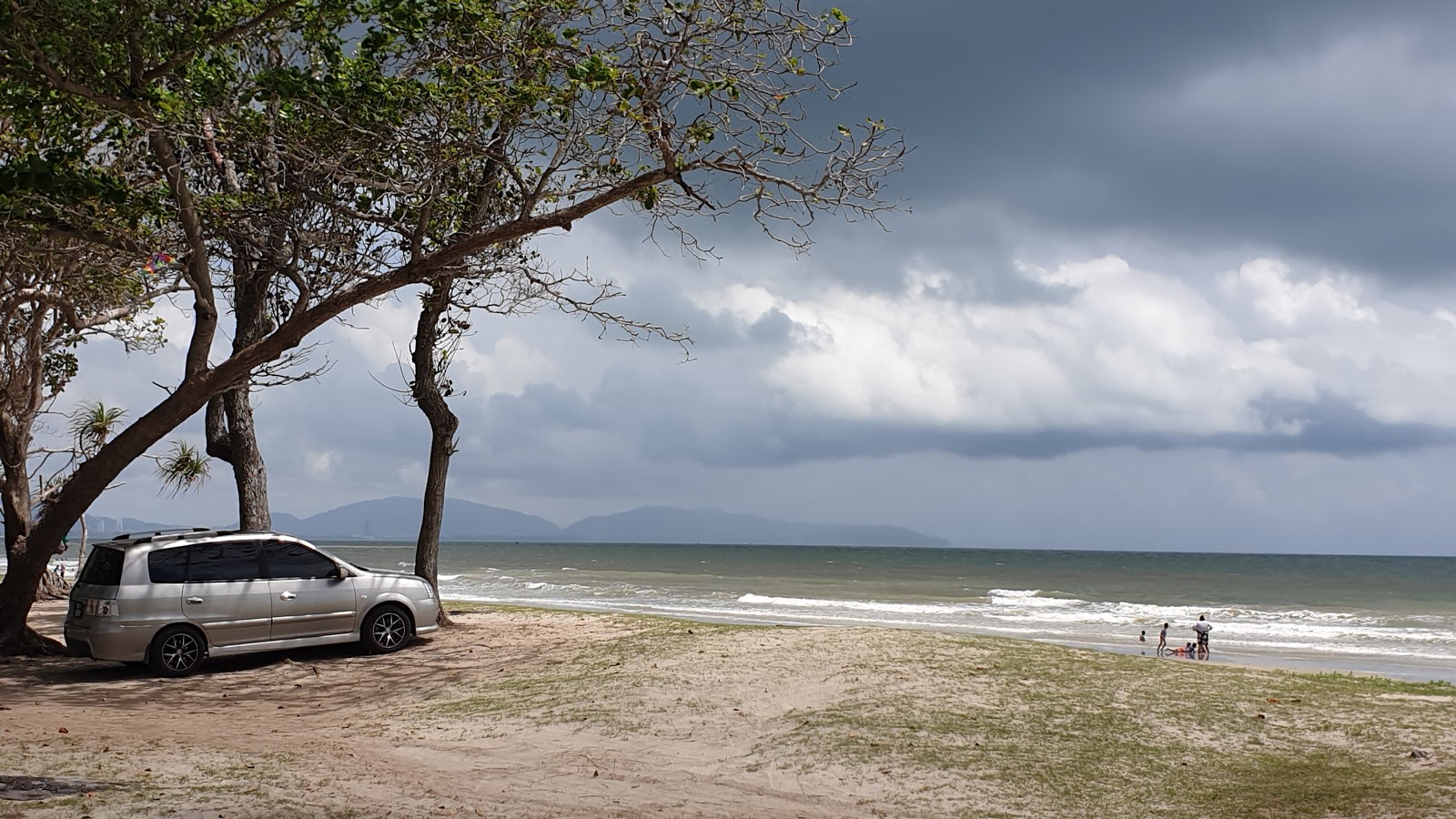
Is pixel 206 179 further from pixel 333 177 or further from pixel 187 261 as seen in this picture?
pixel 333 177

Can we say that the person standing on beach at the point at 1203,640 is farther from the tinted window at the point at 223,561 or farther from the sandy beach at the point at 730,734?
the tinted window at the point at 223,561

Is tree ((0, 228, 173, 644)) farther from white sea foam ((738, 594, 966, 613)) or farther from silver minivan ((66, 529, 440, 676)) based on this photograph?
white sea foam ((738, 594, 966, 613))

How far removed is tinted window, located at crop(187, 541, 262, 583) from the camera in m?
11.7

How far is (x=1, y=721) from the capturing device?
28.8 ft

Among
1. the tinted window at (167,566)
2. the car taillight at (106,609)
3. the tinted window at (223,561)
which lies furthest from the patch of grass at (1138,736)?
the car taillight at (106,609)

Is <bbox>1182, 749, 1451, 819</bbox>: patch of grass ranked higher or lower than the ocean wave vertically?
higher

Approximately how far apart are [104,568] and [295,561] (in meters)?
1.87

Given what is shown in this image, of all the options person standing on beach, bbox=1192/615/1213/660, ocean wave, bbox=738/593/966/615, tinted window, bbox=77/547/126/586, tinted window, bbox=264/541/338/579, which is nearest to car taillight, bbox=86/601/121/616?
tinted window, bbox=77/547/126/586

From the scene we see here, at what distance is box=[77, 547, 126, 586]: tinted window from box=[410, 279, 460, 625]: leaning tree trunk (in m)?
4.24

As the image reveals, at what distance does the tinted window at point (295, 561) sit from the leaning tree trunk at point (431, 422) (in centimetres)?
258

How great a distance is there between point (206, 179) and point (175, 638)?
6053 millimetres

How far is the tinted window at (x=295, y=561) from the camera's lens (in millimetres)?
12209

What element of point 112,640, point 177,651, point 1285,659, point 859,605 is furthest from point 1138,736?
point 859,605

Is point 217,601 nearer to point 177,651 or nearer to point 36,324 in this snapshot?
point 177,651
